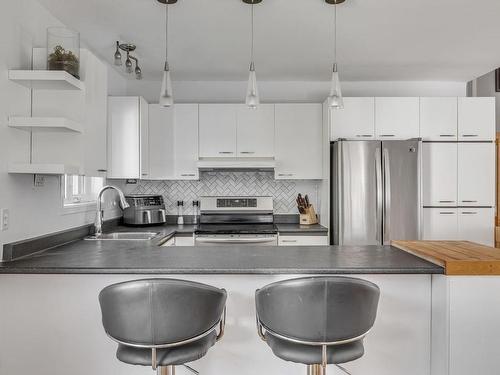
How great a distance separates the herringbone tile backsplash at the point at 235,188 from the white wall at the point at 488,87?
2049mm

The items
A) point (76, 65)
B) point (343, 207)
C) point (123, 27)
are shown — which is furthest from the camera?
point (343, 207)

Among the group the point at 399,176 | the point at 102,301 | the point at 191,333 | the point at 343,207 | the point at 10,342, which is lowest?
the point at 10,342

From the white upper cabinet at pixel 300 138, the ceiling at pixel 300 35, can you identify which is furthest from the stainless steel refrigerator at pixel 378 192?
the ceiling at pixel 300 35

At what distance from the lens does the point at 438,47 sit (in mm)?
3289

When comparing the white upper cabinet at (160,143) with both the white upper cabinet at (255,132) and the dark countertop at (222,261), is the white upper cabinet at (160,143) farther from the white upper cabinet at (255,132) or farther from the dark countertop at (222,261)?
the dark countertop at (222,261)

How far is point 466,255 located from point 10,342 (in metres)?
2.35

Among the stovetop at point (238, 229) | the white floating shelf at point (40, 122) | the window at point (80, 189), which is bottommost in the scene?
the stovetop at point (238, 229)

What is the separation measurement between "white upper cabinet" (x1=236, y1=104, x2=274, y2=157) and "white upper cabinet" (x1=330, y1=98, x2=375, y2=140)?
651 millimetres

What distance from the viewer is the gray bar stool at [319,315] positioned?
1.42 metres

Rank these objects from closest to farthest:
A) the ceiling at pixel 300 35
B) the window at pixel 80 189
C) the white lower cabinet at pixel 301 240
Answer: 1. the ceiling at pixel 300 35
2. the window at pixel 80 189
3. the white lower cabinet at pixel 301 240

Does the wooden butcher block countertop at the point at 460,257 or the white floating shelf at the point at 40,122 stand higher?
the white floating shelf at the point at 40,122

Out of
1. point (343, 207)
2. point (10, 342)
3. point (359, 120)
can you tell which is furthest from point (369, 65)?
point (10, 342)

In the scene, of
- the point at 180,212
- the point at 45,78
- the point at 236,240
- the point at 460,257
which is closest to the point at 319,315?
the point at 460,257

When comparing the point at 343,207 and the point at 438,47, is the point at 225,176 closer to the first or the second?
the point at 343,207
